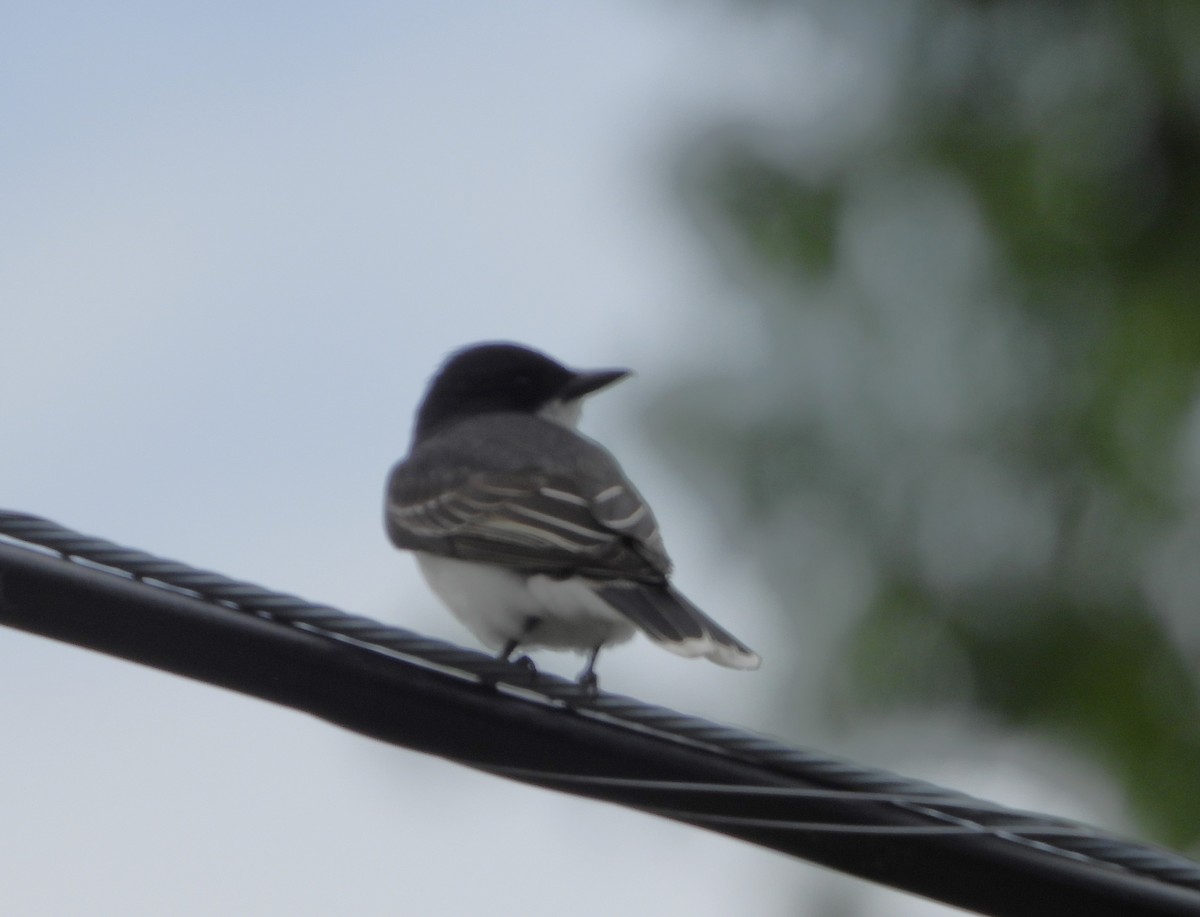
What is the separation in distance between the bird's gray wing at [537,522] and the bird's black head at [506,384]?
1000 mm

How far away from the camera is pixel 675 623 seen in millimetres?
4523

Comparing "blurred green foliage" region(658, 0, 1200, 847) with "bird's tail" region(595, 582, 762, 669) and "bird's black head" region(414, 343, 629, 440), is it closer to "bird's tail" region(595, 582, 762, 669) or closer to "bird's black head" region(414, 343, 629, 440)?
"bird's black head" region(414, 343, 629, 440)

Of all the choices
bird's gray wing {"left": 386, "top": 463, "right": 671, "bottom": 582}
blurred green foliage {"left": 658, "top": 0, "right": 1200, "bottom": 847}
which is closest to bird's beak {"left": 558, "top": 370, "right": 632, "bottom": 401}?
bird's gray wing {"left": 386, "top": 463, "right": 671, "bottom": 582}

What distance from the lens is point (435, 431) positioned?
7.01 metres

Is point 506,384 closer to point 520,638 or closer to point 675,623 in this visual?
point 520,638

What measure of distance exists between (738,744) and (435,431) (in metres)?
3.80

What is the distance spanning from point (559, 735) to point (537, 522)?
1.53 metres

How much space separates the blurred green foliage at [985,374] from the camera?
312 inches

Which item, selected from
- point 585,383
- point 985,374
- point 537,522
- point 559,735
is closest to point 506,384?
point 585,383

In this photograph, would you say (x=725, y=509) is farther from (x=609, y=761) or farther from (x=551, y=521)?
(x=609, y=761)

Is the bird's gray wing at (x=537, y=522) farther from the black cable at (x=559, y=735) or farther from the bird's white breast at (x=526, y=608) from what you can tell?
the black cable at (x=559, y=735)

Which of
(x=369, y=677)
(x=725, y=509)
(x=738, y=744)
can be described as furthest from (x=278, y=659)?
(x=725, y=509)

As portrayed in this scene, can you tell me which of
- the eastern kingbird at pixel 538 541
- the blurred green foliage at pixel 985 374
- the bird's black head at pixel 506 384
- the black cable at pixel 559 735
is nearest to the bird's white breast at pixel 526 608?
the eastern kingbird at pixel 538 541

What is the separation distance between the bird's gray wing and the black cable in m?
0.89
